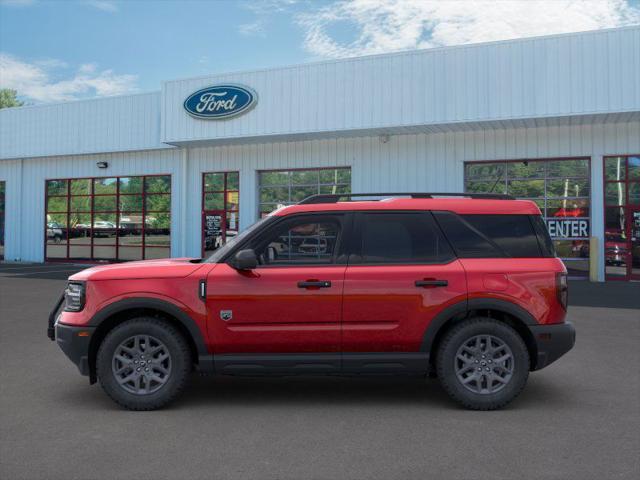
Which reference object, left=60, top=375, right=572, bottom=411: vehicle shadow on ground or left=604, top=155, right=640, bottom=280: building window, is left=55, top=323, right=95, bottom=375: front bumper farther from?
left=604, top=155, right=640, bottom=280: building window

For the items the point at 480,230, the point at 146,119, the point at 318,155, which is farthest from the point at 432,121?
the point at 480,230

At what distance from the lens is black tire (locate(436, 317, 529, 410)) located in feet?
17.0

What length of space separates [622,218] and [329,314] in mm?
15256

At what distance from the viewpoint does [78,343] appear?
5191mm

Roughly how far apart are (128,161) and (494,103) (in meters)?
14.3

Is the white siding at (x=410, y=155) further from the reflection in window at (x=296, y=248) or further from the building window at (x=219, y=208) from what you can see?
the reflection in window at (x=296, y=248)

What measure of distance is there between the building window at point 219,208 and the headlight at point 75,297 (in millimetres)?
16804

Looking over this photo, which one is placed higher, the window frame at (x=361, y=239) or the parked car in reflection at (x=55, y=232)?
the parked car in reflection at (x=55, y=232)

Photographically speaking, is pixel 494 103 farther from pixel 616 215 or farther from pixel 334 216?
pixel 334 216

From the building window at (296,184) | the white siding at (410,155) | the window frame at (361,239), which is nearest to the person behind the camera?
the window frame at (361,239)

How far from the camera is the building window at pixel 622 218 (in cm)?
1764

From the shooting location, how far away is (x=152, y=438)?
447 cm

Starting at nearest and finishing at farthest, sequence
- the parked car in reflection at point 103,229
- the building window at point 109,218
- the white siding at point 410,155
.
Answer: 1. the white siding at point 410,155
2. the building window at point 109,218
3. the parked car in reflection at point 103,229

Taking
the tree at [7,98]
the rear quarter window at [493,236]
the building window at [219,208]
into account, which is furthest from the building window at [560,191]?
the tree at [7,98]
